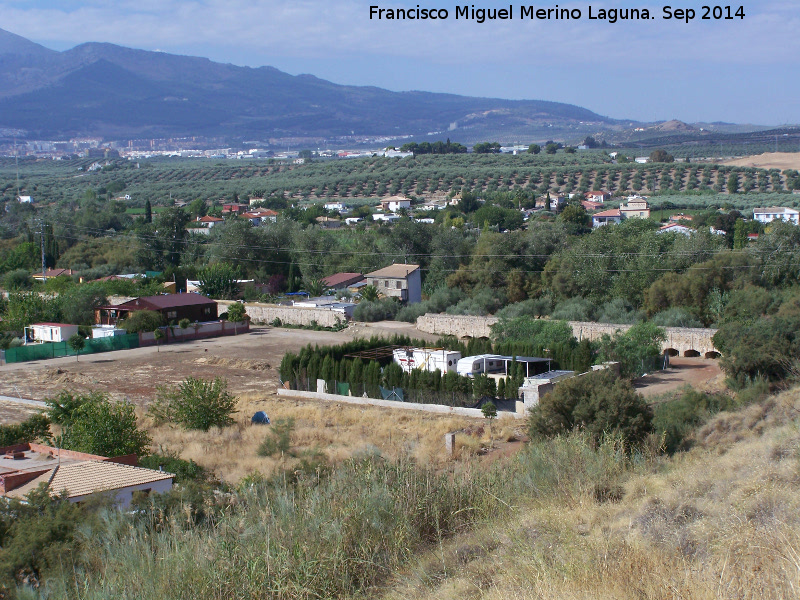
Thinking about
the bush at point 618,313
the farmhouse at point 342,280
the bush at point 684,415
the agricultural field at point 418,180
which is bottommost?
the bush at point 618,313

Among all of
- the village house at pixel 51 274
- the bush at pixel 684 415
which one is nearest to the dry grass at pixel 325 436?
the bush at pixel 684 415

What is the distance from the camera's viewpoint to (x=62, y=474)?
41.3ft

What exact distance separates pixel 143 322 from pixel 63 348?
3.76m

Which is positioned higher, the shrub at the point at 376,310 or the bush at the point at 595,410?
the bush at the point at 595,410

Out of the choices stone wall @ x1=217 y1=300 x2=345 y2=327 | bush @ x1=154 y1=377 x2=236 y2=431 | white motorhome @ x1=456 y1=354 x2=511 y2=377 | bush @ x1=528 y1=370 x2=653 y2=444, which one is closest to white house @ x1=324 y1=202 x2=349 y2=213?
stone wall @ x1=217 y1=300 x2=345 y2=327

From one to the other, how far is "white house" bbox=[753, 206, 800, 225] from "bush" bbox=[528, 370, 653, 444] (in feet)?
151

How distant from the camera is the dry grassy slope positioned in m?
4.88

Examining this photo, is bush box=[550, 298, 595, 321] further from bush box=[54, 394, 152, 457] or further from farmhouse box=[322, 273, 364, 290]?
bush box=[54, 394, 152, 457]

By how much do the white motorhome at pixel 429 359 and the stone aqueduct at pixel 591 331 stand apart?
7960 millimetres

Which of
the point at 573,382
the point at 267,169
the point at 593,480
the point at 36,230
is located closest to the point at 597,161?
the point at 267,169

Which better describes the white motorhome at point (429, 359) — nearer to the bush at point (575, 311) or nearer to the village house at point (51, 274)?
the bush at point (575, 311)

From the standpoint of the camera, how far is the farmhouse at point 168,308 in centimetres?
3850

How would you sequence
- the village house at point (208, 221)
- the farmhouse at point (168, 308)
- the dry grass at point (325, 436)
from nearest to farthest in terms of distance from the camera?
the dry grass at point (325, 436) < the farmhouse at point (168, 308) < the village house at point (208, 221)

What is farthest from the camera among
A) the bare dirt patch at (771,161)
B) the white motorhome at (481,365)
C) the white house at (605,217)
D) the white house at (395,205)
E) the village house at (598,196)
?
the bare dirt patch at (771,161)
